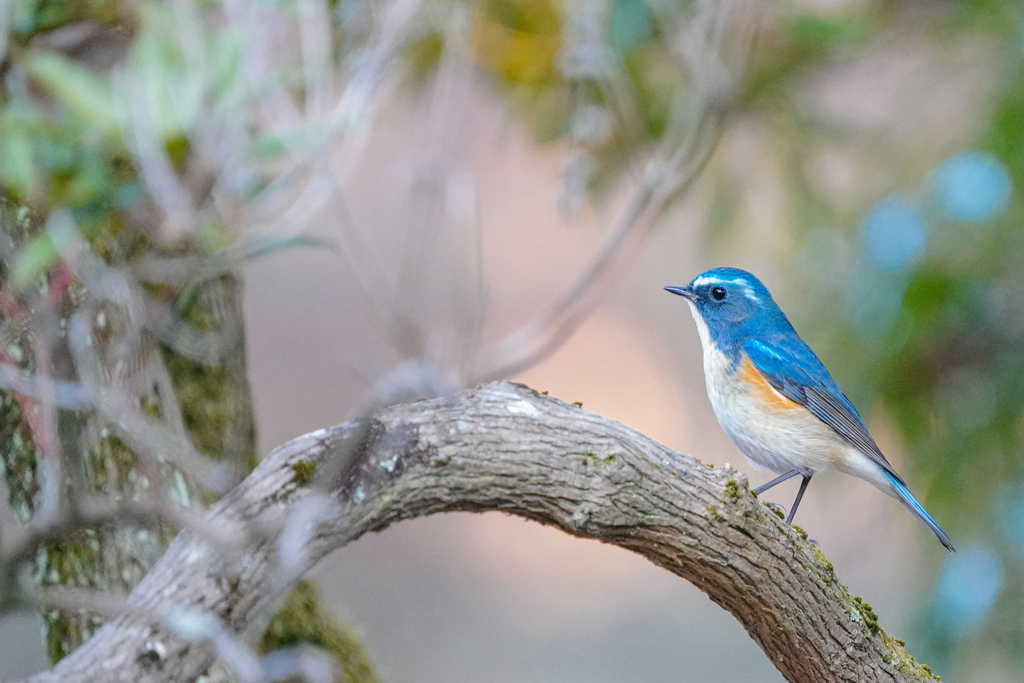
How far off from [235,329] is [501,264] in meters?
5.21

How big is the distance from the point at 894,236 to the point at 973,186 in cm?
37

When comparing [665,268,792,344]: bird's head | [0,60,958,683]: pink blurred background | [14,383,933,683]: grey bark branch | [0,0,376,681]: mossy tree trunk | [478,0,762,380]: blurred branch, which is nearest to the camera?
[14,383,933,683]: grey bark branch

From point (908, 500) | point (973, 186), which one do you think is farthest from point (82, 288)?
point (973, 186)

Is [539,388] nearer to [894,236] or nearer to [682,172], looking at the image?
[894,236]

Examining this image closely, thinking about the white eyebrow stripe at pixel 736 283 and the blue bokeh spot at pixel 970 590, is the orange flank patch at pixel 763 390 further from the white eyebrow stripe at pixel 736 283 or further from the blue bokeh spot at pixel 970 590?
the blue bokeh spot at pixel 970 590

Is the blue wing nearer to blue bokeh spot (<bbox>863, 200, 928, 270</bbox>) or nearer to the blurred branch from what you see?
the blurred branch

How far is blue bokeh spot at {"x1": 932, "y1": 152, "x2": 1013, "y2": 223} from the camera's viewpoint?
12.8 ft

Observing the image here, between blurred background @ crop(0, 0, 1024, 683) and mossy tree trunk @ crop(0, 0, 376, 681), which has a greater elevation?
blurred background @ crop(0, 0, 1024, 683)

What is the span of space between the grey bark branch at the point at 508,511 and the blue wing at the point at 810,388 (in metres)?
0.69

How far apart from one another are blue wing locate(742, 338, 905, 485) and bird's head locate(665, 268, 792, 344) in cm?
9

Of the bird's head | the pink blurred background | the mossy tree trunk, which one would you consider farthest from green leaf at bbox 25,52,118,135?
the pink blurred background

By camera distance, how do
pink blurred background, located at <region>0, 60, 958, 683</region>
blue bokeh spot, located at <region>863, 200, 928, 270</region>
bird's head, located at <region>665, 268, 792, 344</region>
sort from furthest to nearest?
pink blurred background, located at <region>0, 60, 958, 683</region> → blue bokeh spot, located at <region>863, 200, 928, 270</region> → bird's head, located at <region>665, 268, 792, 344</region>

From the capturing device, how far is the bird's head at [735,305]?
125 inches

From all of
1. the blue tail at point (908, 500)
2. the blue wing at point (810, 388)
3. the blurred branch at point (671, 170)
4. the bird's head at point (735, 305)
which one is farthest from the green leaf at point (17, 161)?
the blue tail at point (908, 500)
